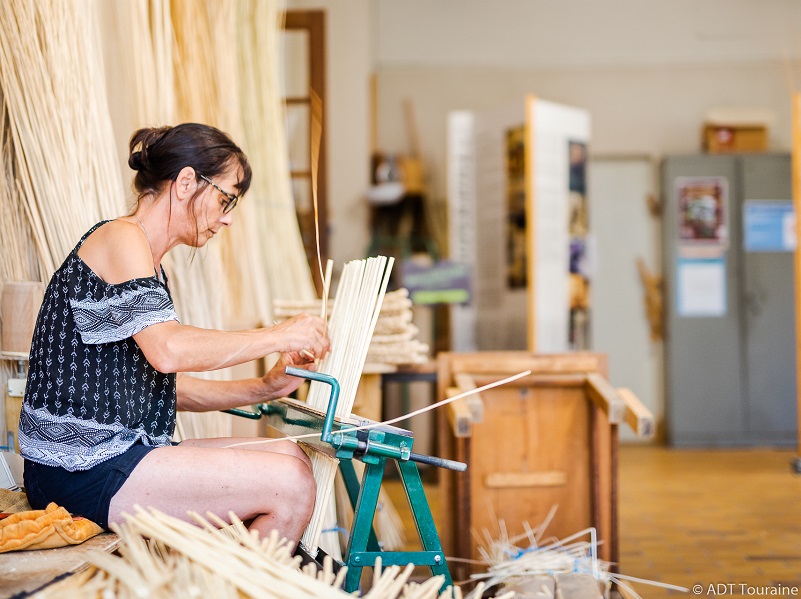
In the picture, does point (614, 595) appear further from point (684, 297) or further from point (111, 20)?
point (684, 297)

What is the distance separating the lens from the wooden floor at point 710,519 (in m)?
2.94

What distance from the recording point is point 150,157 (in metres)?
1.79

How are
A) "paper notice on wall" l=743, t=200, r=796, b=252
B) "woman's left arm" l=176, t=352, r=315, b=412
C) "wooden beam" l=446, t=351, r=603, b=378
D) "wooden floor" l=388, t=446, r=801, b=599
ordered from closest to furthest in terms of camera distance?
"woman's left arm" l=176, t=352, r=315, b=412
"wooden beam" l=446, t=351, r=603, b=378
"wooden floor" l=388, t=446, r=801, b=599
"paper notice on wall" l=743, t=200, r=796, b=252

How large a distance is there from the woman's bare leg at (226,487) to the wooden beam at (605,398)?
0.91 m

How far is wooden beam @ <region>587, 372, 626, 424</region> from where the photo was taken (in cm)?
228

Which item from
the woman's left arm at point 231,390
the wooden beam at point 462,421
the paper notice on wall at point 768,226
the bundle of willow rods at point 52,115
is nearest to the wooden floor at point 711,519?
the wooden beam at point 462,421

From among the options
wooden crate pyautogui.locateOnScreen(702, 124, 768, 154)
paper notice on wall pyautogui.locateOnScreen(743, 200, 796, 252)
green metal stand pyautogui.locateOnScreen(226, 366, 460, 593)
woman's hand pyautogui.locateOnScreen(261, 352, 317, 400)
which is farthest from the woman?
wooden crate pyautogui.locateOnScreen(702, 124, 768, 154)

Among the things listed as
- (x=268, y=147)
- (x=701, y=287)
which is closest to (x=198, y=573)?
(x=268, y=147)

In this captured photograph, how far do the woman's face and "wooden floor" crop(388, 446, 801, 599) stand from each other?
1.82 metres

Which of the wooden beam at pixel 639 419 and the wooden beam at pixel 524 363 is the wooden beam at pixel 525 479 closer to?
the wooden beam at pixel 524 363

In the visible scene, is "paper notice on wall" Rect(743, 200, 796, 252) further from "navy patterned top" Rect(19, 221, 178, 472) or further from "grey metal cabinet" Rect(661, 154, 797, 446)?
"navy patterned top" Rect(19, 221, 178, 472)

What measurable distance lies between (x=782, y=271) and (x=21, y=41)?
5054 millimetres

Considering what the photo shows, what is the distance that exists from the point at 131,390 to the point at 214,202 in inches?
16.5

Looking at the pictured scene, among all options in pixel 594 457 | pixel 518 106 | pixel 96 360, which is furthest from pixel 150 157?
pixel 518 106
